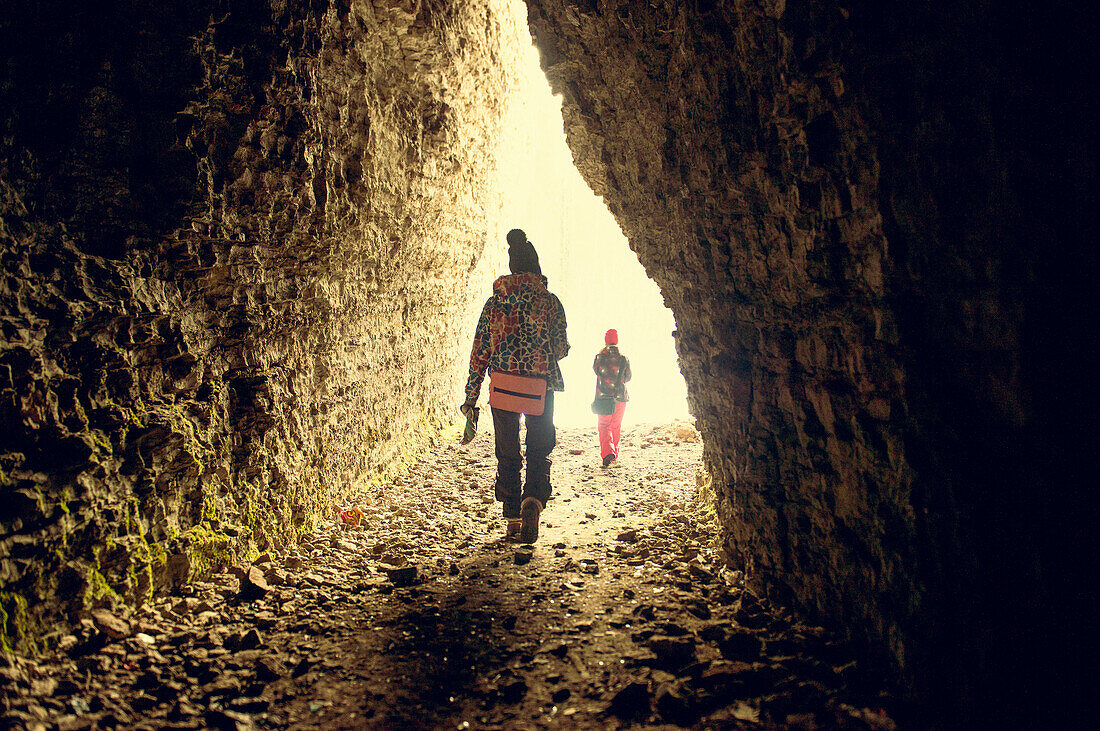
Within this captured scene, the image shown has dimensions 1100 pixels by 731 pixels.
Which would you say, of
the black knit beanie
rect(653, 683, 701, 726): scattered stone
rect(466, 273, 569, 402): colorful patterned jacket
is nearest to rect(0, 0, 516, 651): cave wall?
rect(466, 273, 569, 402): colorful patterned jacket

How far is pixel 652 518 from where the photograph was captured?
3512 mm

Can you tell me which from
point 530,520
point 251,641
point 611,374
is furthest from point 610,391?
point 251,641

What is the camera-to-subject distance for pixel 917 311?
1407 millimetres

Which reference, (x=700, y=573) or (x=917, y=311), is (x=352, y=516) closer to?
(x=700, y=573)

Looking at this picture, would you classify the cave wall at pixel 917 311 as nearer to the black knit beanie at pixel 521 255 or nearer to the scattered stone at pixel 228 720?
the black knit beanie at pixel 521 255

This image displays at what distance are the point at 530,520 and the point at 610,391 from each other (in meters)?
2.82

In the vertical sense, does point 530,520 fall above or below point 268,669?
above

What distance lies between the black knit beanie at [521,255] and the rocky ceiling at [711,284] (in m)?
0.70

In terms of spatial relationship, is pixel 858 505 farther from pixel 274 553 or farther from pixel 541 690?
pixel 274 553

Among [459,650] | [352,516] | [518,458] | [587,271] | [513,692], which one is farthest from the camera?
[587,271]

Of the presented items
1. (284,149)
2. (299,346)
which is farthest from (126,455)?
(284,149)

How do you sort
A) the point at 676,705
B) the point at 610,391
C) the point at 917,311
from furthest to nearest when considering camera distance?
the point at 610,391
the point at 676,705
the point at 917,311

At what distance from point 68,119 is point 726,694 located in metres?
3.29

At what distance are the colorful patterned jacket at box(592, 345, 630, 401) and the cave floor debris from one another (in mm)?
2718
